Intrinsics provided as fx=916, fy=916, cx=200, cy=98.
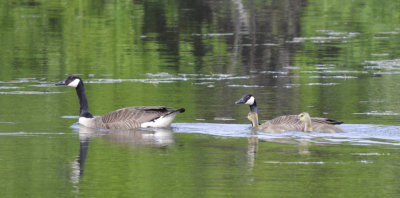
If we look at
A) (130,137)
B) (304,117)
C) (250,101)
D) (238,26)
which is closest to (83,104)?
(130,137)

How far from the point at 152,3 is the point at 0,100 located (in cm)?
3076

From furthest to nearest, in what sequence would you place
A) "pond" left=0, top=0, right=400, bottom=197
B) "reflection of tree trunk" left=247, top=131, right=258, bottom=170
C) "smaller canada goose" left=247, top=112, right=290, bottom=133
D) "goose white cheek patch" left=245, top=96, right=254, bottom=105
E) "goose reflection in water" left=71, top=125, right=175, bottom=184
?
1. "goose white cheek patch" left=245, top=96, right=254, bottom=105
2. "smaller canada goose" left=247, top=112, right=290, bottom=133
3. "goose reflection in water" left=71, top=125, right=175, bottom=184
4. "reflection of tree trunk" left=247, top=131, right=258, bottom=170
5. "pond" left=0, top=0, right=400, bottom=197

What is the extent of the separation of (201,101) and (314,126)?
13.3 ft

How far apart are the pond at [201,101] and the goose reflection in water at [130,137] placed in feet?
0.07

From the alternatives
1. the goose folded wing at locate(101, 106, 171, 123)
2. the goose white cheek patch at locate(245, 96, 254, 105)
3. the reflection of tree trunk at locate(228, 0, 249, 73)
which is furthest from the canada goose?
the reflection of tree trunk at locate(228, 0, 249, 73)

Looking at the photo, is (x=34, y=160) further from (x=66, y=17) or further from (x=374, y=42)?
(x=66, y=17)

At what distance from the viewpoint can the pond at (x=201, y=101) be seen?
11891 mm

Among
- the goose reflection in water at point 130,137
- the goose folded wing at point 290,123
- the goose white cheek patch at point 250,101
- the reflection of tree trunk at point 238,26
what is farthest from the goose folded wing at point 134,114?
the reflection of tree trunk at point 238,26

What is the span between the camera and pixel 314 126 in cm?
1595

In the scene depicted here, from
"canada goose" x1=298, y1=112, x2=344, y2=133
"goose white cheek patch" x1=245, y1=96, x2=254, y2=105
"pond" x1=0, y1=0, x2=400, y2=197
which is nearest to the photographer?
"pond" x1=0, y1=0, x2=400, y2=197

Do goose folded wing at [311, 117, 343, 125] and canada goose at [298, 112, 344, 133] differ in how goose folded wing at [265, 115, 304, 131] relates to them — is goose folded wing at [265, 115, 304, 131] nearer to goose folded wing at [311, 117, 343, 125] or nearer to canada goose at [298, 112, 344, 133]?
canada goose at [298, 112, 344, 133]

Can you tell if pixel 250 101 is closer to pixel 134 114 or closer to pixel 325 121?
pixel 325 121

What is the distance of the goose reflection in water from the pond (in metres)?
0.02

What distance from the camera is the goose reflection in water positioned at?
14702mm
